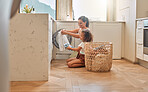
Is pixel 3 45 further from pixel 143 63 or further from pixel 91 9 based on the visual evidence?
pixel 91 9

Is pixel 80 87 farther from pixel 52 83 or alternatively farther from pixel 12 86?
pixel 12 86

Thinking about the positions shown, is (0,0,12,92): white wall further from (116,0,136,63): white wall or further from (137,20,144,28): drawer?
(116,0,136,63): white wall

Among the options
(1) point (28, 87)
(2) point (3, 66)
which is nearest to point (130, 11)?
(1) point (28, 87)

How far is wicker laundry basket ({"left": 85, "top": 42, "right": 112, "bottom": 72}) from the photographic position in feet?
9.01

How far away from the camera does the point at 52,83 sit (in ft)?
6.86

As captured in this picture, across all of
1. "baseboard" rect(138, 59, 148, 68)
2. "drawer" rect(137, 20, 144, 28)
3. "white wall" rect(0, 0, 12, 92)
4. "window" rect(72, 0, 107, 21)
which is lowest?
"baseboard" rect(138, 59, 148, 68)

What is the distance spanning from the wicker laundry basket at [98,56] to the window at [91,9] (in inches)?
78.5

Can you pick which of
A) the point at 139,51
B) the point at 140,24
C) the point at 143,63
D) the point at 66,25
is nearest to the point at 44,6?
the point at 66,25

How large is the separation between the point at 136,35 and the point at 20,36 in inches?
85.8

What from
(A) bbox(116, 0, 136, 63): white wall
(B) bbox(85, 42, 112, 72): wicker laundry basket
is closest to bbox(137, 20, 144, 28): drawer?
(A) bbox(116, 0, 136, 63): white wall

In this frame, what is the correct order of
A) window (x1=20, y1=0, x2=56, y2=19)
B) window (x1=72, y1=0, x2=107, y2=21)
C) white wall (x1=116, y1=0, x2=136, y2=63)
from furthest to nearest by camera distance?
window (x1=72, y1=0, x2=107, y2=21) < window (x1=20, y1=0, x2=56, y2=19) < white wall (x1=116, y1=0, x2=136, y2=63)

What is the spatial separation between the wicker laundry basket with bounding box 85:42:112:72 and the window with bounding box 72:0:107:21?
1.99 metres

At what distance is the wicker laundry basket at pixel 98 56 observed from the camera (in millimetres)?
2746

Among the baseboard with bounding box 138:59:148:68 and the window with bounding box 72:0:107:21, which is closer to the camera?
the baseboard with bounding box 138:59:148:68
